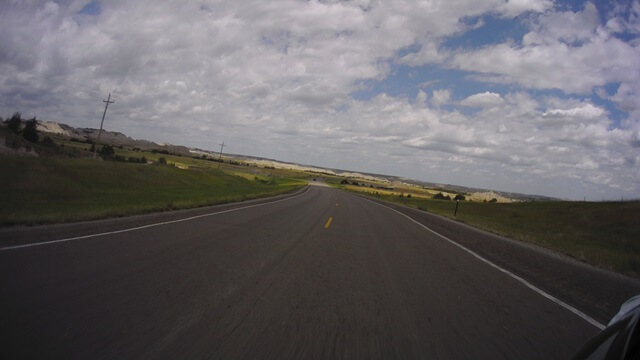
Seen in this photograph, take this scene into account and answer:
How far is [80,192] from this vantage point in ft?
78.4

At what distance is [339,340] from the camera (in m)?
4.56

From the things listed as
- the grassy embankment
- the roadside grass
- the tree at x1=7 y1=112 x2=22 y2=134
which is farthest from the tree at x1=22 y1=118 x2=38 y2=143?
the grassy embankment

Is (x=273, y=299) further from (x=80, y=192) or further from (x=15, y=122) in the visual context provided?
(x=15, y=122)

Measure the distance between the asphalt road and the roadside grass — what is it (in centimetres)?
399

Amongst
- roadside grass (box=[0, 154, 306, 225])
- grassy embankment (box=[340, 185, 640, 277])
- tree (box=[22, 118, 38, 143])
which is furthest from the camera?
tree (box=[22, 118, 38, 143])

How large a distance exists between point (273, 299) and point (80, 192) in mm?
21868

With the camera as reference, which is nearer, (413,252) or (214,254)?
(214,254)

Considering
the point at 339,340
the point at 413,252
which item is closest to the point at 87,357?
the point at 339,340

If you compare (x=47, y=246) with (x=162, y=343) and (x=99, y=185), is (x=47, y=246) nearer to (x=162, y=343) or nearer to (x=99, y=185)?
(x=162, y=343)

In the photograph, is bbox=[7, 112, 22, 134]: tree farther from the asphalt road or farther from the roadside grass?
the asphalt road

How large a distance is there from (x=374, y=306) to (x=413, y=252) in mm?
5548

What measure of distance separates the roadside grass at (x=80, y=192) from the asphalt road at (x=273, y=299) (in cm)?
399

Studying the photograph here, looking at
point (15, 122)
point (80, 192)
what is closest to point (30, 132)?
point (15, 122)

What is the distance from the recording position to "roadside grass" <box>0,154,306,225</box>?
564 inches
